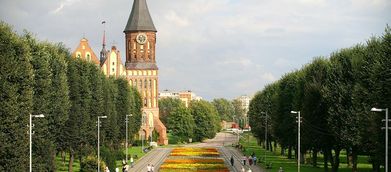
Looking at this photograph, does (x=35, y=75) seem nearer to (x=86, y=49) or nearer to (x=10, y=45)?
(x=10, y=45)

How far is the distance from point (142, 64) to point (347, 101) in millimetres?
101330

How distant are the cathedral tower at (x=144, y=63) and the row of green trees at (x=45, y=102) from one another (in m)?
64.6

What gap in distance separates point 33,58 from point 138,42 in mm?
110604

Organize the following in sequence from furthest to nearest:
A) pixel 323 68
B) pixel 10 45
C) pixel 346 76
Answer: pixel 323 68
pixel 346 76
pixel 10 45

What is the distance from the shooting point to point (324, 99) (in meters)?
75.8

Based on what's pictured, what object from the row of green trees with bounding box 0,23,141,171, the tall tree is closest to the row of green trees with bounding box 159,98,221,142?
the row of green trees with bounding box 0,23,141,171

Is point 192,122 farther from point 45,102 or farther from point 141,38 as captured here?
point 45,102

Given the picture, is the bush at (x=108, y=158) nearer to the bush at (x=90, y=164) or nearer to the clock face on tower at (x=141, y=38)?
the bush at (x=90, y=164)

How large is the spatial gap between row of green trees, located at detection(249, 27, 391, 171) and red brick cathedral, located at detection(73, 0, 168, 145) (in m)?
71.6

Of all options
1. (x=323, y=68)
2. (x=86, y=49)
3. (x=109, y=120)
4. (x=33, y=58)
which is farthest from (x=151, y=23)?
(x=33, y=58)

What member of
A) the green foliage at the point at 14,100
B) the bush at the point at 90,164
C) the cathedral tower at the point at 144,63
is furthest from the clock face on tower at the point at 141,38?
the green foliage at the point at 14,100

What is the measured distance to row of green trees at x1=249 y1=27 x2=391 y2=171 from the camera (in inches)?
2221

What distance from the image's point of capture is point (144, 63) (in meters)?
171

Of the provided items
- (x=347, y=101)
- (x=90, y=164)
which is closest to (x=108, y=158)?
(x=90, y=164)
